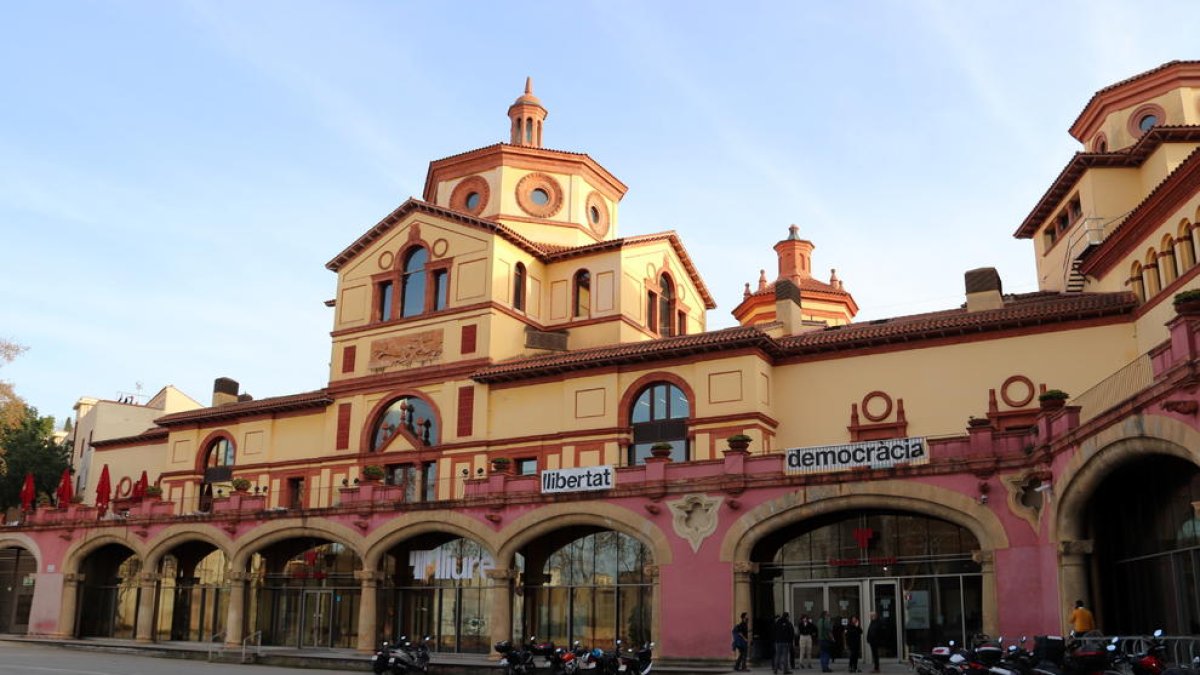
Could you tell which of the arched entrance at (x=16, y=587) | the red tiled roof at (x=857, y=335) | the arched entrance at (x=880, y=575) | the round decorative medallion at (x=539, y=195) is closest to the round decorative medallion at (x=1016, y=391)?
the red tiled roof at (x=857, y=335)

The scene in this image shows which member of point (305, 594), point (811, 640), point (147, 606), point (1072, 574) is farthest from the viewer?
point (147, 606)

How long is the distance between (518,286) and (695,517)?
16276 millimetres

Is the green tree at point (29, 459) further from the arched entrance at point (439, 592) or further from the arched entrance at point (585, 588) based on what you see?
the arched entrance at point (585, 588)

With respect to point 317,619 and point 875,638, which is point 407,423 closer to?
point 317,619

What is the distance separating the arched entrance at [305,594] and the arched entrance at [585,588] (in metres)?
7.77

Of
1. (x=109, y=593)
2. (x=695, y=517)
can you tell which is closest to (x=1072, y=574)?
(x=695, y=517)

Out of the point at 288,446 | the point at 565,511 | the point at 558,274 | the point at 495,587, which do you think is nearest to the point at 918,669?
the point at 565,511

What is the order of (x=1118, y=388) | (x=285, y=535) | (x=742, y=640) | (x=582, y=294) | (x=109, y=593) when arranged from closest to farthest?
(x=1118, y=388) → (x=742, y=640) → (x=285, y=535) → (x=582, y=294) → (x=109, y=593)

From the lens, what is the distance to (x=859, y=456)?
27.8 m

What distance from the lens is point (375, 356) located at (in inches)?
1718

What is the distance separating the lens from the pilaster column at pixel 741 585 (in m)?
29.0

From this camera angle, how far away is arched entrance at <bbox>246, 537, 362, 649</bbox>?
1575 inches

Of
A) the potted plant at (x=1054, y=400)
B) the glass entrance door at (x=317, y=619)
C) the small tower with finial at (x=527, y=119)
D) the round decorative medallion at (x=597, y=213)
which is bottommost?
the glass entrance door at (x=317, y=619)

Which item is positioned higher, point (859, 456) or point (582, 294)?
point (582, 294)
